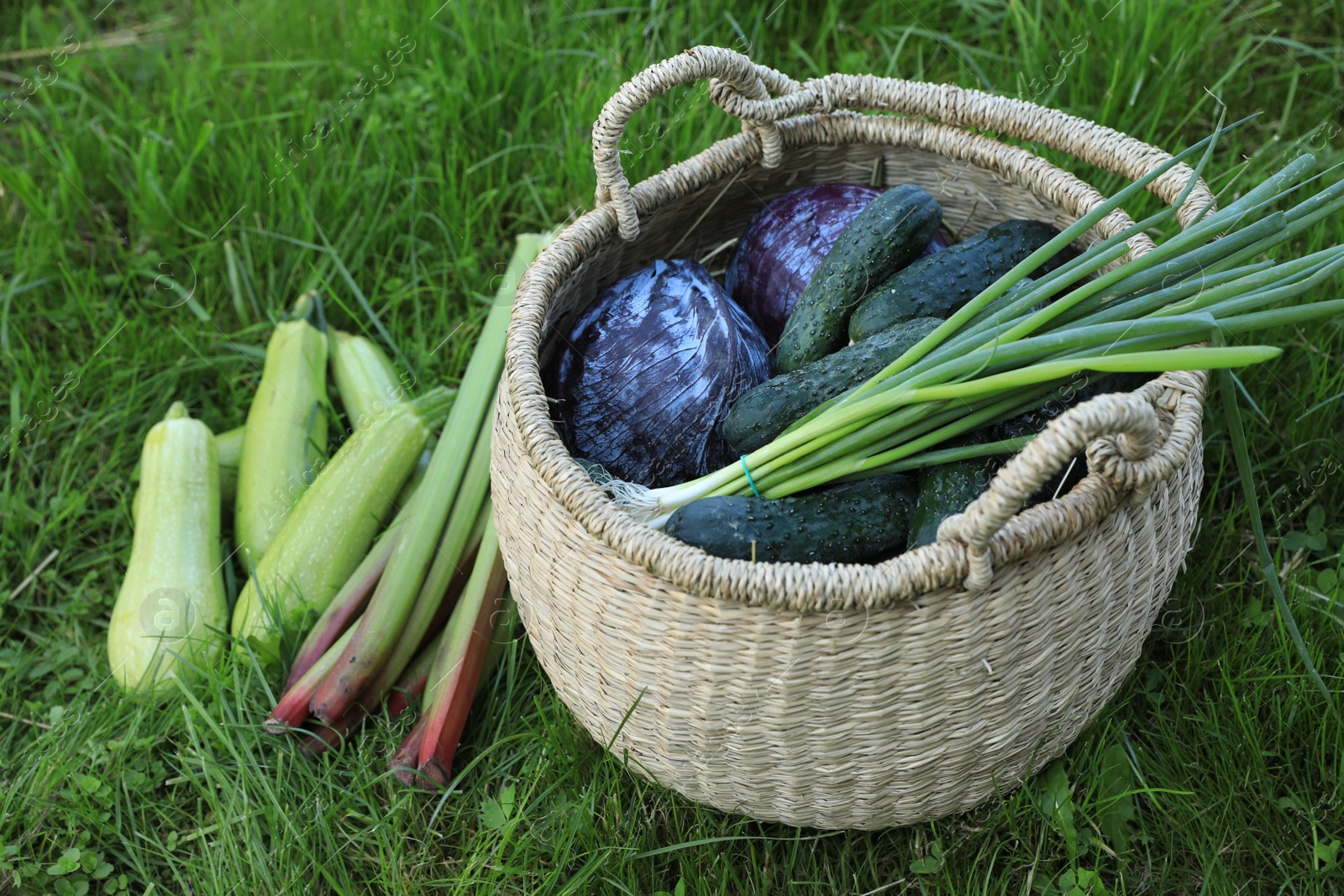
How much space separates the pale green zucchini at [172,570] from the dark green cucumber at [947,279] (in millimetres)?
1197

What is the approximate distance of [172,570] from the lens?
6.15 feet

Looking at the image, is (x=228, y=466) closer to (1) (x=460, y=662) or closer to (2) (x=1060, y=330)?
(1) (x=460, y=662)

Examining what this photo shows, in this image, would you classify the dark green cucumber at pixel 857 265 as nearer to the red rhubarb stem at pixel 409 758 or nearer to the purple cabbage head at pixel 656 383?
the purple cabbage head at pixel 656 383

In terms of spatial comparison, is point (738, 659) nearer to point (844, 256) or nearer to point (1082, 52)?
point (844, 256)

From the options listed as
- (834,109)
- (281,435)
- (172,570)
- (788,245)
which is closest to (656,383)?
(788,245)

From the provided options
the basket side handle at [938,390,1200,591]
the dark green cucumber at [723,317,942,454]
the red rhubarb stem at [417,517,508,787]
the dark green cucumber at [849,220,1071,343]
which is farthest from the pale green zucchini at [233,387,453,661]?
the basket side handle at [938,390,1200,591]

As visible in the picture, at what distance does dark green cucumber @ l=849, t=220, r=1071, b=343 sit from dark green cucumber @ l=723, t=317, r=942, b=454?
5cm

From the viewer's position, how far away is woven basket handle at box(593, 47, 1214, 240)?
4.93ft

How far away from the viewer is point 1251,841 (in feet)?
4.92

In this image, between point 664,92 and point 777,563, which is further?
point 664,92

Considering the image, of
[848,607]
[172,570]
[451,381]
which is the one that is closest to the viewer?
[848,607]

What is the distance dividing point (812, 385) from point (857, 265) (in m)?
0.25

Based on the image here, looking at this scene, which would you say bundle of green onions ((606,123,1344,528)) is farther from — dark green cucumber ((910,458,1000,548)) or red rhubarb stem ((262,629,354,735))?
red rhubarb stem ((262,629,354,735))

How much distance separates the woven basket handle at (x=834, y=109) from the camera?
4.93 feet
